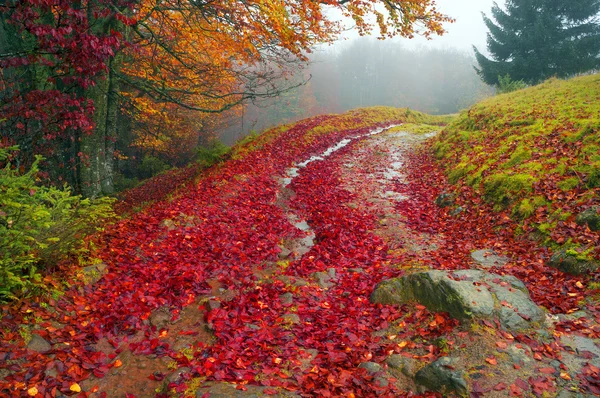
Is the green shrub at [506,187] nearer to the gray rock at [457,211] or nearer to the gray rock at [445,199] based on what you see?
the gray rock at [457,211]

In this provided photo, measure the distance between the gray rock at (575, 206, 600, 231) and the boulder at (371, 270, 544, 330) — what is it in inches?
78.8

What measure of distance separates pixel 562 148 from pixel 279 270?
7815mm

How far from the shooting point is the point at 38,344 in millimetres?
3988

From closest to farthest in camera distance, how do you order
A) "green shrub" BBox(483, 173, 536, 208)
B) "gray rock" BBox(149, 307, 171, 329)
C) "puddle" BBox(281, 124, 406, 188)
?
"gray rock" BBox(149, 307, 171, 329) < "green shrub" BBox(483, 173, 536, 208) < "puddle" BBox(281, 124, 406, 188)

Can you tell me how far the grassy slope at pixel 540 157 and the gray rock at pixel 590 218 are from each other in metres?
0.11

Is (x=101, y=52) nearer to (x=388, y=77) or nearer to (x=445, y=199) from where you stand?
(x=445, y=199)

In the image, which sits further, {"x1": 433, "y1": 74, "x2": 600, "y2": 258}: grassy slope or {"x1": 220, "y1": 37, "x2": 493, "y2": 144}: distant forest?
{"x1": 220, "y1": 37, "x2": 493, "y2": 144}: distant forest

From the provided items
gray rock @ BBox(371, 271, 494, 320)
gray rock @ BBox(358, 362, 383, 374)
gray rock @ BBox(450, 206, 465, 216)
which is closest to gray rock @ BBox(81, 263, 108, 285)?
gray rock @ BBox(358, 362, 383, 374)

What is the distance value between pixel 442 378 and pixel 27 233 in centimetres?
538

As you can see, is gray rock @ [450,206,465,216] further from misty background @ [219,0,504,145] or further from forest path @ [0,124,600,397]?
misty background @ [219,0,504,145]

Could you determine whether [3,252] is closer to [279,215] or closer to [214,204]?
[214,204]

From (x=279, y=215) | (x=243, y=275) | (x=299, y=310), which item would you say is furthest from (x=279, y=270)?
(x=279, y=215)

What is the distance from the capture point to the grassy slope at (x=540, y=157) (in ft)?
22.0

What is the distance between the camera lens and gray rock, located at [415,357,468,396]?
369 cm
